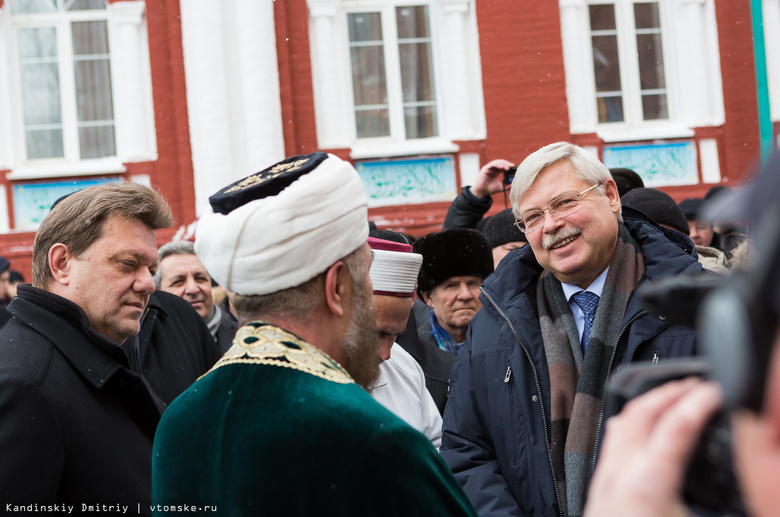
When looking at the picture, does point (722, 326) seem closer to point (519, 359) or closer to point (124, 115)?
point (519, 359)

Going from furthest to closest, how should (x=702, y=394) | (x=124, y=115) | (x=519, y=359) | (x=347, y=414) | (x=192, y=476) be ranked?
1. (x=124, y=115)
2. (x=519, y=359)
3. (x=192, y=476)
4. (x=347, y=414)
5. (x=702, y=394)

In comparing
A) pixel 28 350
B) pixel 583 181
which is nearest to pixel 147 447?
pixel 28 350

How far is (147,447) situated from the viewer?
2.45m

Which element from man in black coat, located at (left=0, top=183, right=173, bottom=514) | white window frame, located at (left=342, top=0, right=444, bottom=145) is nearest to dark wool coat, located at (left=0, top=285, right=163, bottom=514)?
man in black coat, located at (left=0, top=183, right=173, bottom=514)

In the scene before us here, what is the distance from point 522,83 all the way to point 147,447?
7823 mm

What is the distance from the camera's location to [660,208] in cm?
402

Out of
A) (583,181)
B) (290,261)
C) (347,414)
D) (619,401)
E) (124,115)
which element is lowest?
(347,414)

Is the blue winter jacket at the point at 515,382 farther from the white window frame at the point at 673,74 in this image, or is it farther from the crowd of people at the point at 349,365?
the white window frame at the point at 673,74

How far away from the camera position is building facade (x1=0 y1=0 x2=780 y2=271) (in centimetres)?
919

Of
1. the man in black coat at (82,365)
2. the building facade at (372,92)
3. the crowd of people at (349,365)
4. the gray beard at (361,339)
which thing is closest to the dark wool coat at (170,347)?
the crowd of people at (349,365)

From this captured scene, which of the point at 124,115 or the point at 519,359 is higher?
the point at 124,115

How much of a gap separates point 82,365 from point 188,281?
2528 millimetres

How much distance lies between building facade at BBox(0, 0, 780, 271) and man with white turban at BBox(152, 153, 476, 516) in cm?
727

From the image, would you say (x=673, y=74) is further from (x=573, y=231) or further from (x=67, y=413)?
(x=67, y=413)
